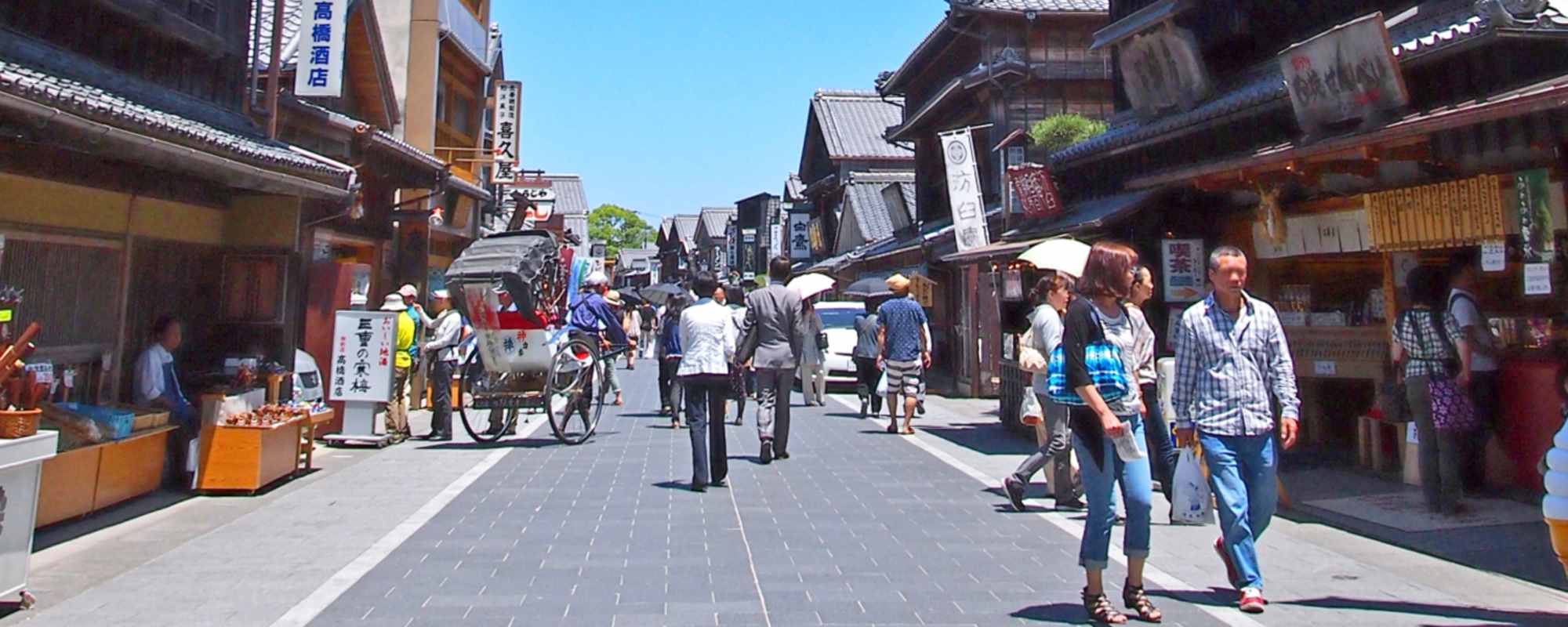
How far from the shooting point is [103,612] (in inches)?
208

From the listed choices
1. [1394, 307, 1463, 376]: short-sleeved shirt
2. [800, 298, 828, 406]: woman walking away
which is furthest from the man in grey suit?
[800, 298, 828, 406]: woman walking away

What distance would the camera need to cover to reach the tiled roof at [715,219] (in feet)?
236

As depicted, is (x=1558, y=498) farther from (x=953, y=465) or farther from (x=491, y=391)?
(x=491, y=391)

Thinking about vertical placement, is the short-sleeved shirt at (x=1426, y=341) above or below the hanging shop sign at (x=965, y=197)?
below

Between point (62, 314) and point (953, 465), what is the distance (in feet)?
25.9

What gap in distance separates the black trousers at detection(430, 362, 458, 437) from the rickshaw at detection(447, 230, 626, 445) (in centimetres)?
20

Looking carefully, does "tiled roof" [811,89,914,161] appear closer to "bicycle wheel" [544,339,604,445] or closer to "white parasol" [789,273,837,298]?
"white parasol" [789,273,837,298]

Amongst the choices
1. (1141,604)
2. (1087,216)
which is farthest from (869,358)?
(1141,604)

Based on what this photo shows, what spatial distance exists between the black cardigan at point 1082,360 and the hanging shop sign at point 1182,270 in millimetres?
7147

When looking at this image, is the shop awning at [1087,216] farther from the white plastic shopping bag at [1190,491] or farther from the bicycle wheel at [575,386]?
the white plastic shopping bag at [1190,491]

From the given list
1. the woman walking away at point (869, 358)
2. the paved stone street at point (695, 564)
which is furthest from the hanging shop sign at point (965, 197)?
the paved stone street at point (695, 564)

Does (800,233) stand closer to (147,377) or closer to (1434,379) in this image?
(147,377)

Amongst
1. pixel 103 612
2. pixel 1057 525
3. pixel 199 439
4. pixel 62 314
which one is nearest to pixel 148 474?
pixel 199 439

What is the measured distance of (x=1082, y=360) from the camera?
5.06 meters
